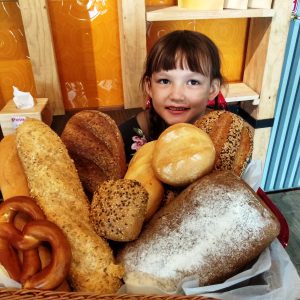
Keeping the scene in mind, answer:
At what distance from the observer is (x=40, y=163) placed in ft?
2.04

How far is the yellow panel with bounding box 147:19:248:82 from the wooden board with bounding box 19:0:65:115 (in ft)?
1.49

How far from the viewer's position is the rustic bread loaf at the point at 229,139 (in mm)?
667

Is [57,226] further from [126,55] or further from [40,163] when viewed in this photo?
[126,55]

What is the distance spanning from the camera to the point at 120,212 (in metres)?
0.52

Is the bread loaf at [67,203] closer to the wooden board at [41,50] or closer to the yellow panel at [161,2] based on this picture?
the wooden board at [41,50]

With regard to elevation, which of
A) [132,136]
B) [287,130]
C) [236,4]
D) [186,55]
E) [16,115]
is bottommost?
[287,130]

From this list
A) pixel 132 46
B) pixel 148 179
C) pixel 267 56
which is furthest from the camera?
pixel 267 56

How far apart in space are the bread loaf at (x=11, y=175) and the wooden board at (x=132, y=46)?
2.39 feet

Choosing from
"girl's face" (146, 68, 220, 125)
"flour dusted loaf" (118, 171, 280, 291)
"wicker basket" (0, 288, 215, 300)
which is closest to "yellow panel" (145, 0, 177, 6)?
"girl's face" (146, 68, 220, 125)

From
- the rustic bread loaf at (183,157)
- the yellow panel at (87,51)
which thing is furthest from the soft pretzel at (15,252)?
the yellow panel at (87,51)

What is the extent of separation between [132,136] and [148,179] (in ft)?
1.95

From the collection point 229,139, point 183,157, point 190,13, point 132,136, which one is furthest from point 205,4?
point 183,157

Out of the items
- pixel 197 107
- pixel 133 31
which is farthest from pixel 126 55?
pixel 197 107

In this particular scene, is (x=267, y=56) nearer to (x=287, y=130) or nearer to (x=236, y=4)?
(x=236, y=4)
